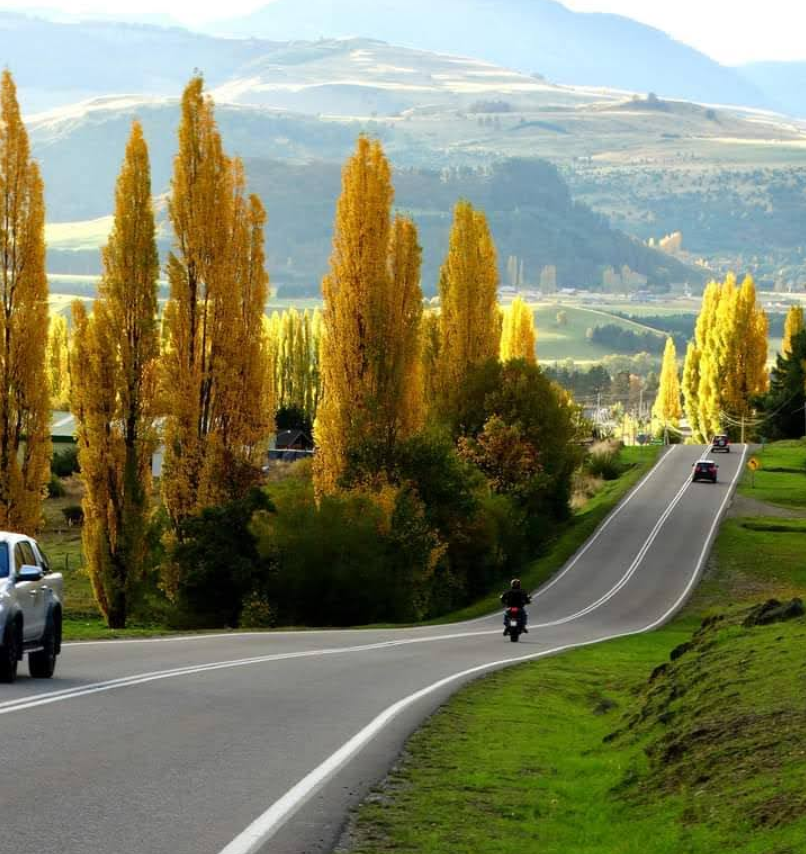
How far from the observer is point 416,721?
59.7ft

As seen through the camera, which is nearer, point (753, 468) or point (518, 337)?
point (753, 468)

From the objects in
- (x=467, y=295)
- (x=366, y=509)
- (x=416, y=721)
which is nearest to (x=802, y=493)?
(x=467, y=295)

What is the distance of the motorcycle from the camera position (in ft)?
135

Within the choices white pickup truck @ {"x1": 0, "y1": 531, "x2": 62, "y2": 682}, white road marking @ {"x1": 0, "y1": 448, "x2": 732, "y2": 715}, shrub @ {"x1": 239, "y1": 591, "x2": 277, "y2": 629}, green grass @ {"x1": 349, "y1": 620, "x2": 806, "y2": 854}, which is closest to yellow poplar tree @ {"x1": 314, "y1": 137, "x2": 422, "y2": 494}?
white road marking @ {"x1": 0, "y1": 448, "x2": 732, "y2": 715}

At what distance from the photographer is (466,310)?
3135 inches

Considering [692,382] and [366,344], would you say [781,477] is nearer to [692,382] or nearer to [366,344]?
[366,344]

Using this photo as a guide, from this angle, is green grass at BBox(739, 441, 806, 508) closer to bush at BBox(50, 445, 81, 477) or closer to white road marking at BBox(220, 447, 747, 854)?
bush at BBox(50, 445, 81, 477)

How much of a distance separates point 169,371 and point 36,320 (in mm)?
4256

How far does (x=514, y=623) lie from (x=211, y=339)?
14.6 m

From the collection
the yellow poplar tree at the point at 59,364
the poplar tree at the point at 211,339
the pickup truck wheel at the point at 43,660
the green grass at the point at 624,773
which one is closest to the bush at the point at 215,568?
the poplar tree at the point at 211,339

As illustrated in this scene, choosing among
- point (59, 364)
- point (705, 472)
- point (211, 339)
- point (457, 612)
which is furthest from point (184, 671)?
point (59, 364)

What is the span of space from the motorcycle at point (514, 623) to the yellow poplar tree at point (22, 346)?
45.6ft

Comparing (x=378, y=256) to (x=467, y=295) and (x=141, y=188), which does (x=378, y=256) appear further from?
(x=467, y=295)

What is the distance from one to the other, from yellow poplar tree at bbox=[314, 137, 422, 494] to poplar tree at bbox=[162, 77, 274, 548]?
4.93 metres
